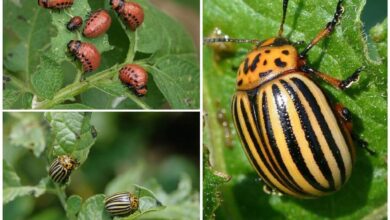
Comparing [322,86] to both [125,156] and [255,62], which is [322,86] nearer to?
[255,62]

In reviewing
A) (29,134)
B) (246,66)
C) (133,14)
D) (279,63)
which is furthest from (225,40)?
Result: (29,134)

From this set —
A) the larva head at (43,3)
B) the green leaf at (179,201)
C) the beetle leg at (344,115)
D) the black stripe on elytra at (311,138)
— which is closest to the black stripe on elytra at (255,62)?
the black stripe on elytra at (311,138)

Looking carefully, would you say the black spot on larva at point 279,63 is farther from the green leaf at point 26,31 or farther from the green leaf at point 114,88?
the green leaf at point 26,31

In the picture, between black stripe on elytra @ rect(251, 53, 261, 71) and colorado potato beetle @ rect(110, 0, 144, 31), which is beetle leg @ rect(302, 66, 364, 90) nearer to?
black stripe on elytra @ rect(251, 53, 261, 71)

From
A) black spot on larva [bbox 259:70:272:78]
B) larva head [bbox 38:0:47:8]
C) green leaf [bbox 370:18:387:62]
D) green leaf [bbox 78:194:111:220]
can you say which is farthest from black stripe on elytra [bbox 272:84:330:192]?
larva head [bbox 38:0:47:8]

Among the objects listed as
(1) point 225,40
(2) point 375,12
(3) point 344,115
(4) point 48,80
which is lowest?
(3) point 344,115

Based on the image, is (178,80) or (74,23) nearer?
(74,23)
